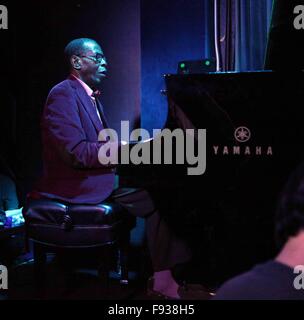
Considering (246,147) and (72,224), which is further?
(72,224)

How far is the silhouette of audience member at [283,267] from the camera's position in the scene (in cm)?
86

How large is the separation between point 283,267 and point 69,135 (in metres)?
1.90

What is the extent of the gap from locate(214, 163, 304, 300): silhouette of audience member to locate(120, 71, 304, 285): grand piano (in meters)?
1.13

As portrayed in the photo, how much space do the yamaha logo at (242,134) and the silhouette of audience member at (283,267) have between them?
1.12 meters

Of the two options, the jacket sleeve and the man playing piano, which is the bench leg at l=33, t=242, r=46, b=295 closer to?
the man playing piano

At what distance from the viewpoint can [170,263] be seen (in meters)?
2.47

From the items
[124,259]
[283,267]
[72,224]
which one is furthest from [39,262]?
[283,267]

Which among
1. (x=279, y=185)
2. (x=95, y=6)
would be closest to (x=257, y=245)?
(x=279, y=185)

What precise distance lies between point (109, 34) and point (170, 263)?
6.25ft

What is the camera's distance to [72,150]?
2.56 metres

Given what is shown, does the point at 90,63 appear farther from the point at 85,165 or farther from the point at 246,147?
the point at 246,147

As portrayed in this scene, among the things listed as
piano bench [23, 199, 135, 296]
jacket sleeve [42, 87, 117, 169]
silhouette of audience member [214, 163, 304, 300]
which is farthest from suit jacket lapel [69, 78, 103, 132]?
silhouette of audience member [214, 163, 304, 300]

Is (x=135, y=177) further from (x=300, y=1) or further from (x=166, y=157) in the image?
(x=300, y=1)

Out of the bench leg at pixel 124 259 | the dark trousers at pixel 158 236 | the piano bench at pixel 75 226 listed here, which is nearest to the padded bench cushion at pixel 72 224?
the piano bench at pixel 75 226
